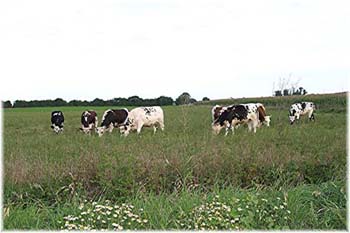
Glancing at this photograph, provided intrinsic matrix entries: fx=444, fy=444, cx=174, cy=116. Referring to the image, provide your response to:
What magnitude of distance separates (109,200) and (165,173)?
0.83 metres

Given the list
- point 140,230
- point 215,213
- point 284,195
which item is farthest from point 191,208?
point 284,195

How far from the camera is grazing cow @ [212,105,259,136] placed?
516 inches

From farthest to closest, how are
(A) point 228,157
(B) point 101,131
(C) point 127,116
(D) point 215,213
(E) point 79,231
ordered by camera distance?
(C) point 127,116 < (B) point 101,131 < (A) point 228,157 < (D) point 215,213 < (E) point 79,231

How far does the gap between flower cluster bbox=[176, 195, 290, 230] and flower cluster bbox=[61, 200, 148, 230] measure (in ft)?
1.13

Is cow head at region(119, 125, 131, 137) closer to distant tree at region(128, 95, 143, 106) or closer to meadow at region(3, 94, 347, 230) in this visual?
meadow at region(3, 94, 347, 230)

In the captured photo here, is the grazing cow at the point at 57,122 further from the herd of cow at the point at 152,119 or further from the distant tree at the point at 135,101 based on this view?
the distant tree at the point at 135,101

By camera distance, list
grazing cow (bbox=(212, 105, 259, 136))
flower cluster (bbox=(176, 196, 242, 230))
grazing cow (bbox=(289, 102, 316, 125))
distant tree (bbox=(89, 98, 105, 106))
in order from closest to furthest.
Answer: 1. flower cluster (bbox=(176, 196, 242, 230))
2. grazing cow (bbox=(212, 105, 259, 136))
3. grazing cow (bbox=(289, 102, 316, 125))
4. distant tree (bbox=(89, 98, 105, 106))

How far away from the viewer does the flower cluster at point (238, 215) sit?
3.40 meters

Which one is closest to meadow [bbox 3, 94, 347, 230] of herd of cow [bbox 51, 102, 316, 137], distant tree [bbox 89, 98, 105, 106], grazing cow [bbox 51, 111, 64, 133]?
herd of cow [bbox 51, 102, 316, 137]

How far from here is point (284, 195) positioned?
3990mm

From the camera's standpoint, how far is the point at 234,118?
13617 millimetres

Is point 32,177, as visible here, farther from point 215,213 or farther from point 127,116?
point 127,116

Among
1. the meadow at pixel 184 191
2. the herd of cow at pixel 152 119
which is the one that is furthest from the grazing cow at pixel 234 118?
the meadow at pixel 184 191

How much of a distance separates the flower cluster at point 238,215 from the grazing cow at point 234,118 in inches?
353
